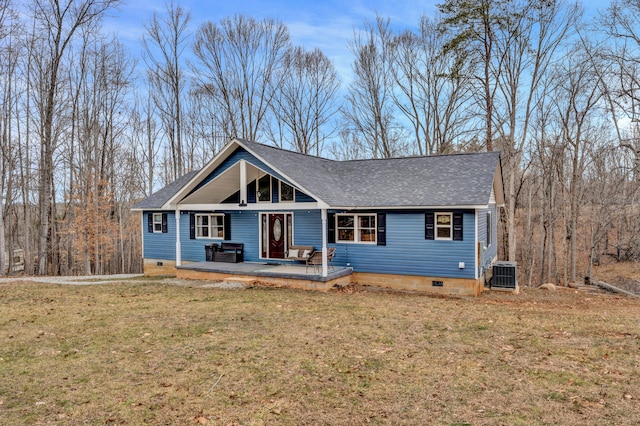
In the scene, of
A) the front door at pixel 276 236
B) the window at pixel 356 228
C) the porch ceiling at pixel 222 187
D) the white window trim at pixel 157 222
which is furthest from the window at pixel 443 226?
the white window trim at pixel 157 222

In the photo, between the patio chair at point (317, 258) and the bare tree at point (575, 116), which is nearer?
the patio chair at point (317, 258)

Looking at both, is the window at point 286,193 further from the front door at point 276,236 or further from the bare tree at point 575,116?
the bare tree at point 575,116

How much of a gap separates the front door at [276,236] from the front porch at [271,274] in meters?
0.44

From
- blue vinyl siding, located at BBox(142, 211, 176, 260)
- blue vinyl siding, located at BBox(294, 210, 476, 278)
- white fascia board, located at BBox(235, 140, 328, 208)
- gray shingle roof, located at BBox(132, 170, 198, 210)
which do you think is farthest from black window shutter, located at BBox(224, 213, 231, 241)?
blue vinyl siding, located at BBox(294, 210, 476, 278)

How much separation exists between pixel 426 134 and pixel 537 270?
1098cm

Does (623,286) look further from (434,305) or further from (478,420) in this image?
(478,420)

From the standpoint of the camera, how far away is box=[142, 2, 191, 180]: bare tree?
998 inches

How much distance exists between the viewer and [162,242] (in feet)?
56.6

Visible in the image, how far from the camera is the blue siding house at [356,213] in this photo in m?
12.0

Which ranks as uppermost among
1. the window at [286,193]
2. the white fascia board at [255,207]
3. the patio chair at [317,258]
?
the window at [286,193]

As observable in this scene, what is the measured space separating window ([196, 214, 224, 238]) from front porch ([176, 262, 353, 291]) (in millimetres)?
1355

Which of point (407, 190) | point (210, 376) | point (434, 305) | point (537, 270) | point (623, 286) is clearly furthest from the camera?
point (537, 270)

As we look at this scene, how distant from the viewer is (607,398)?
4641 mm

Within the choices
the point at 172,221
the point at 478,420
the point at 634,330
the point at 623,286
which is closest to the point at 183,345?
the point at 478,420
